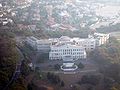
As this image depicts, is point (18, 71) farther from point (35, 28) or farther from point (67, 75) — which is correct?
point (35, 28)

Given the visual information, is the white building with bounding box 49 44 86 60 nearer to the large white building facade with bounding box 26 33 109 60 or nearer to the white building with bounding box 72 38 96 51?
the large white building facade with bounding box 26 33 109 60

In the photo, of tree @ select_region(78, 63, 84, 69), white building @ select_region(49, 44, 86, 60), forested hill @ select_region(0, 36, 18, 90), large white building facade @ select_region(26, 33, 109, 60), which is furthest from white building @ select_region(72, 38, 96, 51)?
forested hill @ select_region(0, 36, 18, 90)

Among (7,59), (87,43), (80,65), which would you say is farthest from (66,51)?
(7,59)

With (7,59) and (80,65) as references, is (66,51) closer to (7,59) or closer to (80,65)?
(80,65)

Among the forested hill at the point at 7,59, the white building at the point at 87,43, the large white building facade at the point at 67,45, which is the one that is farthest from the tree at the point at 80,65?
the forested hill at the point at 7,59

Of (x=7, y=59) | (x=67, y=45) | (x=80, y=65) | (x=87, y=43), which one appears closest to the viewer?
(x=7, y=59)

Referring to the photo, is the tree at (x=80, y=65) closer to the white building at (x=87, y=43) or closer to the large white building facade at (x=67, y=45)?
the large white building facade at (x=67, y=45)

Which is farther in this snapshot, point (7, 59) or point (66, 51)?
point (66, 51)

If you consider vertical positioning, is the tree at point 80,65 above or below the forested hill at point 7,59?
below

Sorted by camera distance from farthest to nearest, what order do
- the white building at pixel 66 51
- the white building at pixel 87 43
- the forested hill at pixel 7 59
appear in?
the white building at pixel 87 43 < the white building at pixel 66 51 < the forested hill at pixel 7 59
